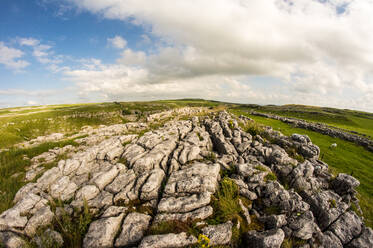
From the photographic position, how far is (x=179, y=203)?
8.72 metres

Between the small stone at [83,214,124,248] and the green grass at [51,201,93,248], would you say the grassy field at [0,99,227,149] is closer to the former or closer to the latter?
the green grass at [51,201,93,248]

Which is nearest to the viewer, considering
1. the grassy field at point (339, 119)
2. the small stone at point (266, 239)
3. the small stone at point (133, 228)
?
the small stone at point (266, 239)

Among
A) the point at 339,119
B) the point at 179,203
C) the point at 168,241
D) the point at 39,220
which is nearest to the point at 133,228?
the point at 168,241

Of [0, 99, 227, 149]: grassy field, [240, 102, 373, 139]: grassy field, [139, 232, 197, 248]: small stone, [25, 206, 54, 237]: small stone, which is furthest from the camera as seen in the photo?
[0, 99, 227, 149]: grassy field

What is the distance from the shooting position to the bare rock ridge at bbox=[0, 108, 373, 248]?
23.7ft

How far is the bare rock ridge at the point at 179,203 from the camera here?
7238mm

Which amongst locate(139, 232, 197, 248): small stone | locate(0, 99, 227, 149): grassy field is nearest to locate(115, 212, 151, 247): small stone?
locate(139, 232, 197, 248): small stone

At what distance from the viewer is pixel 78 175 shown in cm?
1263

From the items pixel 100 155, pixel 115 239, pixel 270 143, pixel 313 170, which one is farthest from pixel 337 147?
pixel 100 155

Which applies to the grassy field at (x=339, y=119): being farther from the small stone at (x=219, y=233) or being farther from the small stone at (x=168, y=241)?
the small stone at (x=168, y=241)

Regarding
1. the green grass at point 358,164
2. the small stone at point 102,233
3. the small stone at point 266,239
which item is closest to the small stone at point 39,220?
the small stone at point 102,233

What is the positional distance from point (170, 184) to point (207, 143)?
884cm

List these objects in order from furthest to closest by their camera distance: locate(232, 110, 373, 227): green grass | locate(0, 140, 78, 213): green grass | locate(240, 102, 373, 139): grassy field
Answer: locate(240, 102, 373, 139): grassy field → locate(232, 110, 373, 227): green grass → locate(0, 140, 78, 213): green grass

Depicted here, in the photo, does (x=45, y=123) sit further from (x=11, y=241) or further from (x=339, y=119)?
(x=339, y=119)
